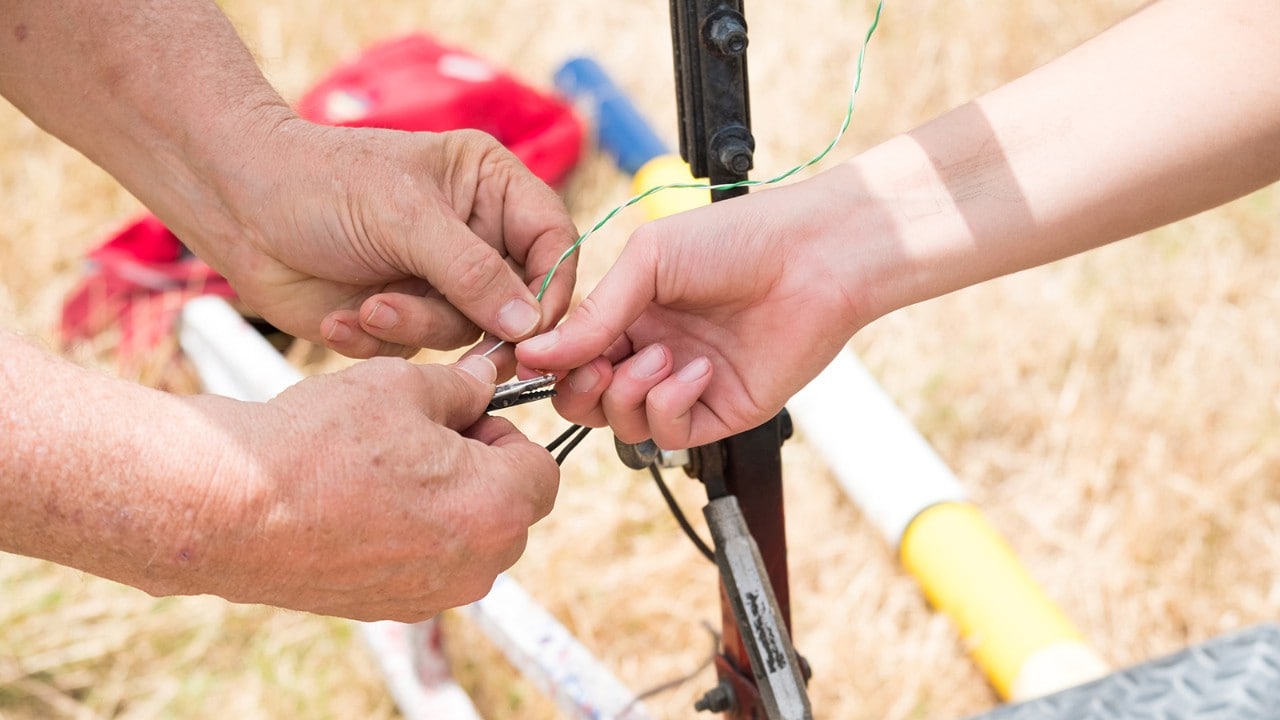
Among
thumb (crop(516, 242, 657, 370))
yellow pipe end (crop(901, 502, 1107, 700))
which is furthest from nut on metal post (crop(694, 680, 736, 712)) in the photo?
yellow pipe end (crop(901, 502, 1107, 700))

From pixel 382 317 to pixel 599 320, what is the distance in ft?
0.95

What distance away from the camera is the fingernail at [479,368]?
1.17 meters

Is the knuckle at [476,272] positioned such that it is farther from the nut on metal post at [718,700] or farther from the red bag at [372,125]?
the red bag at [372,125]

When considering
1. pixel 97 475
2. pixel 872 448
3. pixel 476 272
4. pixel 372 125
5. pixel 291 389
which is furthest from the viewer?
pixel 372 125

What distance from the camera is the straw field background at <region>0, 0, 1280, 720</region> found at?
2031 mm

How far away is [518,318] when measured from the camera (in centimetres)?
125

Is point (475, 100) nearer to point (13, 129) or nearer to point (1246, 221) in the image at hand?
point (13, 129)

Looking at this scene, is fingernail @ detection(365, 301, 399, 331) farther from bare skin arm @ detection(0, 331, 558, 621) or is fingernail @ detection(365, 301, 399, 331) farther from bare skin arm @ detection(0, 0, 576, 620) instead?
bare skin arm @ detection(0, 331, 558, 621)

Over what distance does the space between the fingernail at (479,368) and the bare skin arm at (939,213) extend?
0.05 m

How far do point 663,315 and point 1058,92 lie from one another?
0.49 metres

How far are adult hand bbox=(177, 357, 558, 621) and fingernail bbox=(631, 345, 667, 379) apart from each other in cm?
15

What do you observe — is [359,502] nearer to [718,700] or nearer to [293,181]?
[293,181]

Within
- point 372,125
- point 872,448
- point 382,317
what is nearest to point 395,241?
point 382,317

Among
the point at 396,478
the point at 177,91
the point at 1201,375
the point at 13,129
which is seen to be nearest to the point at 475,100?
the point at 13,129
